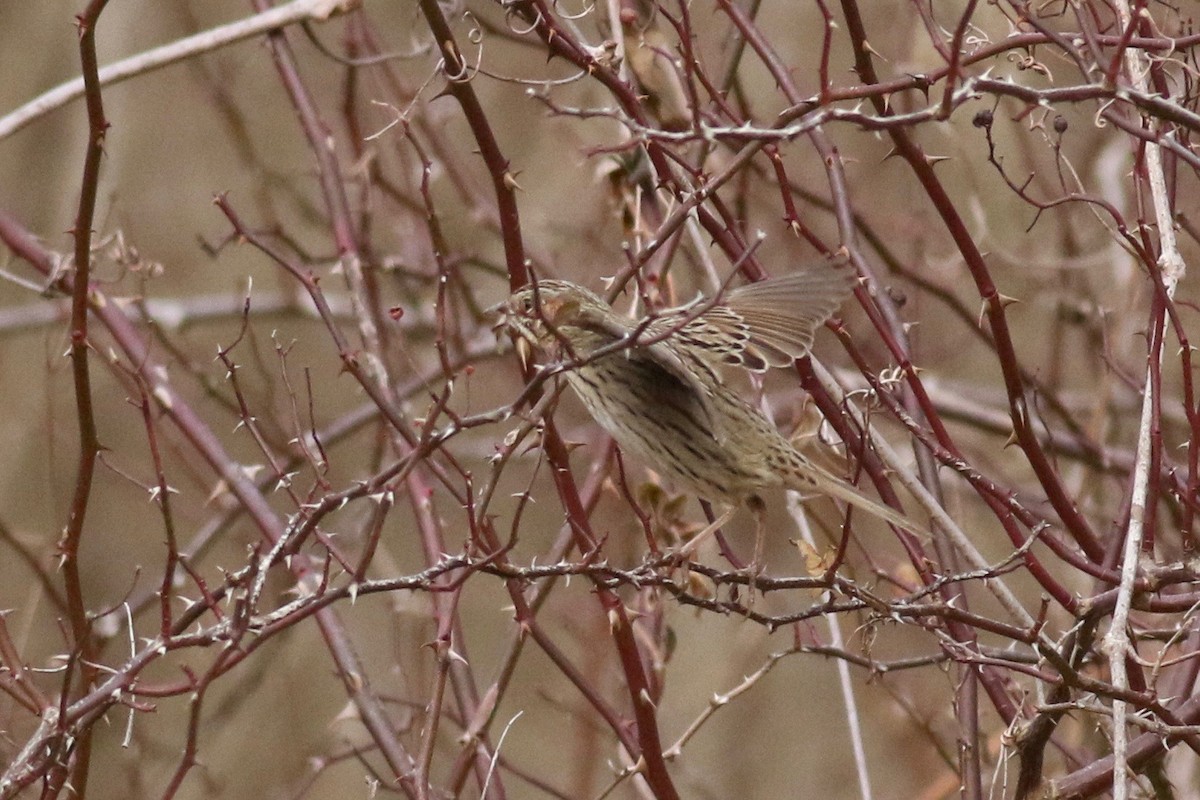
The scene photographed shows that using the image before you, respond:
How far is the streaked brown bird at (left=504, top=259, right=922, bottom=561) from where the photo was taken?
385cm

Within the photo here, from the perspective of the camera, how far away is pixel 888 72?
8570mm

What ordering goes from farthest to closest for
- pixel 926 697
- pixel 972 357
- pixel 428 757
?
pixel 972 357 → pixel 926 697 → pixel 428 757

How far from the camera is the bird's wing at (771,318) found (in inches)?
154

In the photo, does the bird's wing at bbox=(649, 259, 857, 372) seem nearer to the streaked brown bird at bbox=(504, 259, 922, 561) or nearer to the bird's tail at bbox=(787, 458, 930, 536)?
the streaked brown bird at bbox=(504, 259, 922, 561)

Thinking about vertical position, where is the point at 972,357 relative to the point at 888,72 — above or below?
below

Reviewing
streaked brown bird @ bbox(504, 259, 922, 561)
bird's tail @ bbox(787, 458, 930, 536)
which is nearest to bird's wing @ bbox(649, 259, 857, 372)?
streaked brown bird @ bbox(504, 259, 922, 561)

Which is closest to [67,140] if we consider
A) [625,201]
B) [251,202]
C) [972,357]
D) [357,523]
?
[251,202]

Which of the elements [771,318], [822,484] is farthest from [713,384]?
[822,484]

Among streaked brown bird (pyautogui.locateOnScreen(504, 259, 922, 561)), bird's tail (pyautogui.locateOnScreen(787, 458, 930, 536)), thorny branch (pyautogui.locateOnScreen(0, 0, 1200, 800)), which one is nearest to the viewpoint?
thorny branch (pyautogui.locateOnScreen(0, 0, 1200, 800))

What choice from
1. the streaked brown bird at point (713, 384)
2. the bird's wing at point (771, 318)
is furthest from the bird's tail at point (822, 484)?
the bird's wing at point (771, 318)

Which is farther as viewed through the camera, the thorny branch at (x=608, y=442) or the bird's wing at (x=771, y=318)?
the bird's wing at (x=771, y=318)

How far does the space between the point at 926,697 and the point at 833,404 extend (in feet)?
16.1

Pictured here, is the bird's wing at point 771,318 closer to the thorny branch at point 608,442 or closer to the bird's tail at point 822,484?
the thorny branch at point 608,442

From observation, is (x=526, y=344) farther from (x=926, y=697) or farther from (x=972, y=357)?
(x=972, y=357)
